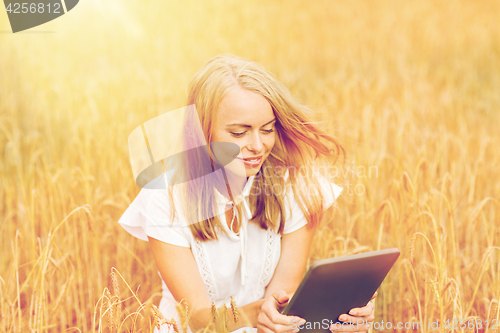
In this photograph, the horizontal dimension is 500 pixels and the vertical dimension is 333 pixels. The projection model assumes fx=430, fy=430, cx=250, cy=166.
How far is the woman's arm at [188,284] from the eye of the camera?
1.29 meters

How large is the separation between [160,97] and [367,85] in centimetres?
170

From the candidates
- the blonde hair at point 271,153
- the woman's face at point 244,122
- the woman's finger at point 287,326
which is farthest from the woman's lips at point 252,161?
the woman's finger at point 287,326

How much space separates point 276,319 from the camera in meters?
1.14

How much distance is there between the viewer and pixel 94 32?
12.6 feet

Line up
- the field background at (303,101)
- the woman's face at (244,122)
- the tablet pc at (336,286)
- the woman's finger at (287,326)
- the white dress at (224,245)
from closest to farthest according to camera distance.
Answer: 1. the tablet pc at (336,286)
2. the woman's finger at (287,326)
3. the woman's face at (244,122)
4. the white dress at (224,245)
5. the field background at (303,101)

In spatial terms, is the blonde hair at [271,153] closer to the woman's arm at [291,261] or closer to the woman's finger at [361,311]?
the woman's arm at [291,261]

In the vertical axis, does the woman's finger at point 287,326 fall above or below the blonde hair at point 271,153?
below

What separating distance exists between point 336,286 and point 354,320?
183 millimetres

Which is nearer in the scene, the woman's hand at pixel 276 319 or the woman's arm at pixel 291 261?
the woman's hand at pixel 276 319

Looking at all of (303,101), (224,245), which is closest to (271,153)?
(224,245)

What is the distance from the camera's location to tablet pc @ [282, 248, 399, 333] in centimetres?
101

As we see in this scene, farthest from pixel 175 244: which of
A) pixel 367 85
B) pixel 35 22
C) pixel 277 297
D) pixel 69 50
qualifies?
pixel 69 50

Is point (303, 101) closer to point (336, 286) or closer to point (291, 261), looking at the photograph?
point (291, 261)

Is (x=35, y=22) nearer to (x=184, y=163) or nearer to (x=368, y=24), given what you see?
(x=184, y=163)
